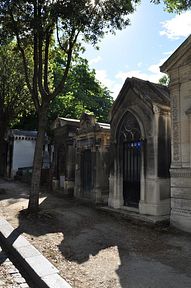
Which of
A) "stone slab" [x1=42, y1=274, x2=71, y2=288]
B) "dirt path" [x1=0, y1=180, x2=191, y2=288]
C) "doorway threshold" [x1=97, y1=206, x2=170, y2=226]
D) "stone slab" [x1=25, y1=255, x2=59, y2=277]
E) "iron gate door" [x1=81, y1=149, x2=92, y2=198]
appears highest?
"iron gate door" [x1=81, y1=149, x2=92, y2=198]

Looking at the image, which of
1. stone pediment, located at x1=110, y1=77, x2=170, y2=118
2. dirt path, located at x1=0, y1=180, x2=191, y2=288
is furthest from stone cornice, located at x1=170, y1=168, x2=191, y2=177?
stone pediment, located at x1=110, y1=77, x2=170, y2=118

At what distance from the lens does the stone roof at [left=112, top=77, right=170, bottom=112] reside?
31.0ft

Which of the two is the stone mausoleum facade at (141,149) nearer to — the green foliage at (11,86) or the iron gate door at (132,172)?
the iron gate door at (132,172)

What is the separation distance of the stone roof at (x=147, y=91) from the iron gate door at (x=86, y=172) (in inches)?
129

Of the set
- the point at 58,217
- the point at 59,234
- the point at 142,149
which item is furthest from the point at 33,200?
the point at 142,149

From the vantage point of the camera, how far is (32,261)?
530 cm

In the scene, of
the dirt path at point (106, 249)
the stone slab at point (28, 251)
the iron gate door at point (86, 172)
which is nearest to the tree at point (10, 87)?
the iron gate door at point (86, 172)

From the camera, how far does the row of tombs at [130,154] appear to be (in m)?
9.19

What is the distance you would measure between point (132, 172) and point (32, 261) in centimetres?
554

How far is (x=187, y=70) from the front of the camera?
8383 mm

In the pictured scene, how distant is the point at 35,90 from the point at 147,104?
12.6 ft

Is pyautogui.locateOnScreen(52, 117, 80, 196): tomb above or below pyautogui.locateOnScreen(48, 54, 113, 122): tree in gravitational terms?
below

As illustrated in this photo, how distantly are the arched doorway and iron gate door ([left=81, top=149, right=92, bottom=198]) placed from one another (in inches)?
103

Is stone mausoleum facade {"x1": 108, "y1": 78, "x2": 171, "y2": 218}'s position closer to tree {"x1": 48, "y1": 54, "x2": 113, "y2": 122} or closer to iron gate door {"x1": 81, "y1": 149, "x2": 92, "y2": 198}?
iron gate door {"x1": 81, "y1": 149, "x2": 92, "y2": 198}
